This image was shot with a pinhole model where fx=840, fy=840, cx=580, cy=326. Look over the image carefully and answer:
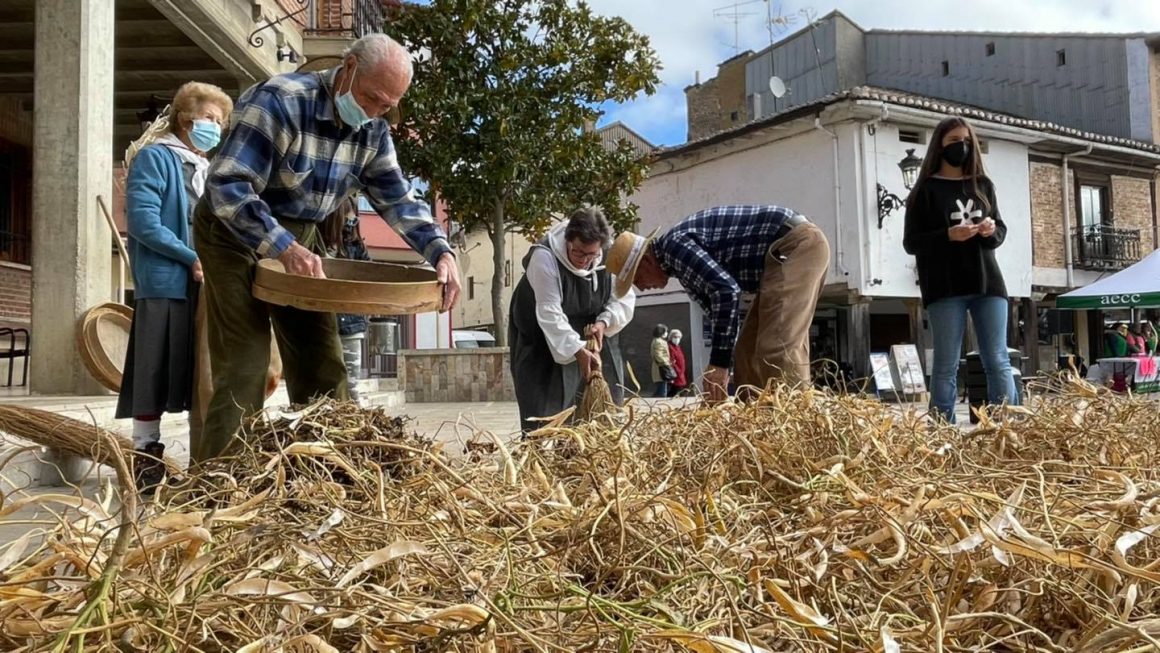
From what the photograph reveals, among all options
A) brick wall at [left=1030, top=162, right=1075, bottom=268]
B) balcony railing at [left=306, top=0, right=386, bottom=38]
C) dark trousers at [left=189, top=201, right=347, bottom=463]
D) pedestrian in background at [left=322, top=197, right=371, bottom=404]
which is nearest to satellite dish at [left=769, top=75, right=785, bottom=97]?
brick wall at [left=1030, top=162, right=1075, bottom=268]

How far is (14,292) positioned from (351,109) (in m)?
10.1

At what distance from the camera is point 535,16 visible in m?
11.4

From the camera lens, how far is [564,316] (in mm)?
3799

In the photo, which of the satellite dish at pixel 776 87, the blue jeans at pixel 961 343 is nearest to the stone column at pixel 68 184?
the blue jeans at pixel 961 343

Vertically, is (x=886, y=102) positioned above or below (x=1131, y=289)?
above

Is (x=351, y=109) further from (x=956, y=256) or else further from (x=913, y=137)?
(x=913, y=137)

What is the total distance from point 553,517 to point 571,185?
35.2 feet

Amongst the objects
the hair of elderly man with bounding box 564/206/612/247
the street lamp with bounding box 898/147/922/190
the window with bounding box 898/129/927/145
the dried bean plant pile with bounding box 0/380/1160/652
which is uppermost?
the window with bounding box 898/129/927/145

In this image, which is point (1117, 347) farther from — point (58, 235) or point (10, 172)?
point (10, 172)

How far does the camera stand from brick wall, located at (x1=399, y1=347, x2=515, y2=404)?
36.6 ft

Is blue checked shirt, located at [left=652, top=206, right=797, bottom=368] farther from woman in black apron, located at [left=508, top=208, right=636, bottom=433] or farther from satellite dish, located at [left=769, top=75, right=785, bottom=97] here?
satellite dish, located at [left=769, top=75, right=785, bottom=97]

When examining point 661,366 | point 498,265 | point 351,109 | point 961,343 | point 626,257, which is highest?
point 498,265

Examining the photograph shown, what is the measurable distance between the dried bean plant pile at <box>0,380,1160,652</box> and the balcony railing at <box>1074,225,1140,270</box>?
888 inches

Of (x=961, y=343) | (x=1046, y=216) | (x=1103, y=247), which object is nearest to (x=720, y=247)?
(x=961, y=343)
